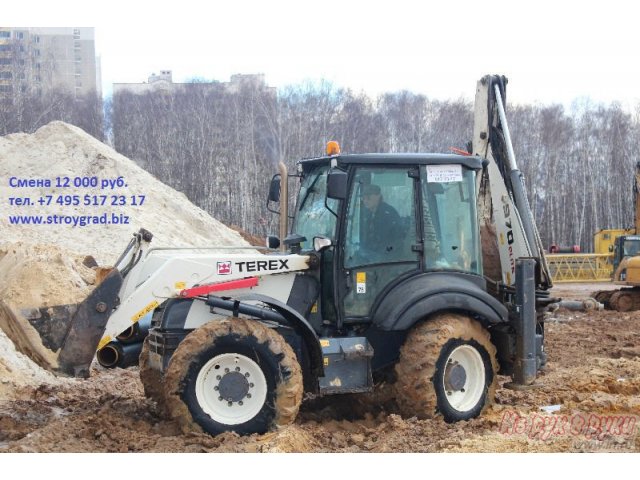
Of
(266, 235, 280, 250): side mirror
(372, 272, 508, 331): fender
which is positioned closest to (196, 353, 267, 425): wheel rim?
(372, 272, 508, 331): fender

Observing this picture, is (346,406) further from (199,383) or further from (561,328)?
(561,328)

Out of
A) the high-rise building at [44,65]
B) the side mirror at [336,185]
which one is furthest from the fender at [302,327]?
the high-rise building at [44,65]

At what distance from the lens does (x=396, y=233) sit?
698cm

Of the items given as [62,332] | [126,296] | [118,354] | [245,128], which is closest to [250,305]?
[126,296]

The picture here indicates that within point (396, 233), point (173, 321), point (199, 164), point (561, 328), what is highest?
point (199, 164)

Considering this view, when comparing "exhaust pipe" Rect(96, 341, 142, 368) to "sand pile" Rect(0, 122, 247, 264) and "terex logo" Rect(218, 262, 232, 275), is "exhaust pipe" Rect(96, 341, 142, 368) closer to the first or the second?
"terex logo" Rect(218, 262, 232, 275)

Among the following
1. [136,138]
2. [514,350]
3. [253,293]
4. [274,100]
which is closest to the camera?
[253,293]

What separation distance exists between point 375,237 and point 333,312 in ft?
2.46

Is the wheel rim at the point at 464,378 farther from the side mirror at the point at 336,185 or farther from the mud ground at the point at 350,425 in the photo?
the side mirror at the point at 336,185

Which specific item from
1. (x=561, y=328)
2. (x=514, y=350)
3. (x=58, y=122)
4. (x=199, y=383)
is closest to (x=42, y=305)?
(x=199, y=383)

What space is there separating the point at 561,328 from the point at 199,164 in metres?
18.8

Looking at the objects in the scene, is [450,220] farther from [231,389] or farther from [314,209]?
[231,389]

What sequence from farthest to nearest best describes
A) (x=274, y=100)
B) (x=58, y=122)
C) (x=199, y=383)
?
(x=274, y=100) < (x=58, y=122) < (x=199, y=383)

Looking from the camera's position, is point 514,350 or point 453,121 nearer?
point 514,350
